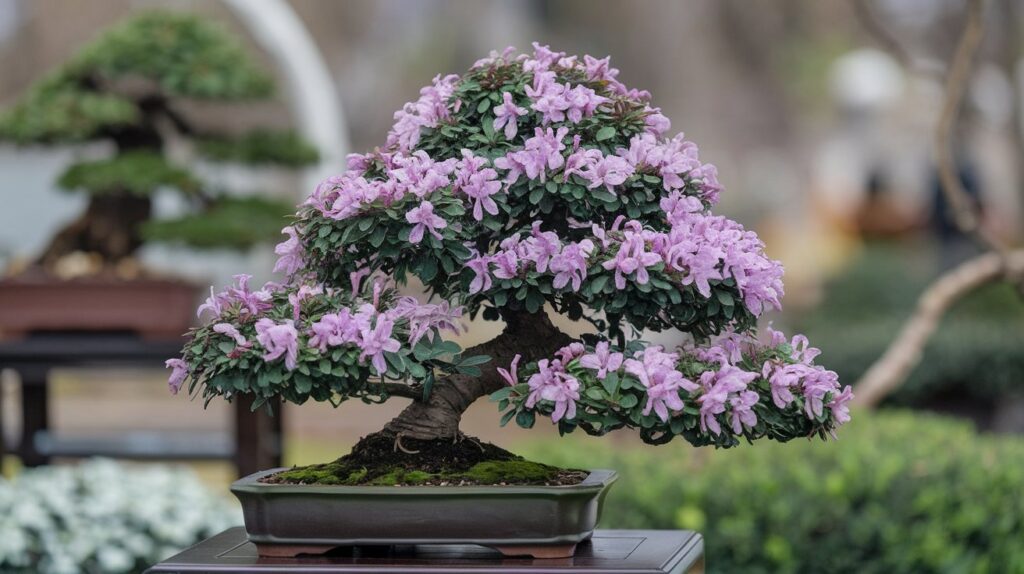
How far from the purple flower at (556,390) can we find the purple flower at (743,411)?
232mm

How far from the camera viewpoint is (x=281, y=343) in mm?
2273

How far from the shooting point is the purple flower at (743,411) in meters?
2.30

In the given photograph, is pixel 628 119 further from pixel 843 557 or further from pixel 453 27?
pixel 453 27

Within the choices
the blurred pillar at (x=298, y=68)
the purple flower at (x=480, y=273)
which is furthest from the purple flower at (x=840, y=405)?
the blurred pillar at (x=298, y=68)

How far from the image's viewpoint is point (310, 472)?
250 cm

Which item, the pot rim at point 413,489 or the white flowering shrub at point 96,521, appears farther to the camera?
the white flowering shrub at point 96,521

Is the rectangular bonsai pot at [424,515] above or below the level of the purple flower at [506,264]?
below

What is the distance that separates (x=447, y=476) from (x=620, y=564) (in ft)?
0.99

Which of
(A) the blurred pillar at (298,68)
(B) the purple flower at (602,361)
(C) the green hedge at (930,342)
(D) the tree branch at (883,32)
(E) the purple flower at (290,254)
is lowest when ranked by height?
(B) the purple flower at (602,361)

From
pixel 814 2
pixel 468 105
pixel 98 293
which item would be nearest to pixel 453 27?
pixel 814 2

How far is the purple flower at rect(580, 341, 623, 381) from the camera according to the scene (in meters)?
2.30

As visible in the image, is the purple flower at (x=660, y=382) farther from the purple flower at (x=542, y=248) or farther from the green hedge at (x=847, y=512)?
the green hedge at (x=847, y=512)

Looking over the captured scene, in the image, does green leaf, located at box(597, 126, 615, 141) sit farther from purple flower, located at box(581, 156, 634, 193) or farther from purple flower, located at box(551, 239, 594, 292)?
purple flower, located at box(551, 239, 594, 292)

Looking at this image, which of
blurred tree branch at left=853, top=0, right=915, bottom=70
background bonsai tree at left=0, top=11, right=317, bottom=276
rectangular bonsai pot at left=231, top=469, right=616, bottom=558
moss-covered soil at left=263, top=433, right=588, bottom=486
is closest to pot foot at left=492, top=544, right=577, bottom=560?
rectangular bonsai pot at left=231, top=469, right=616, bottom=558
